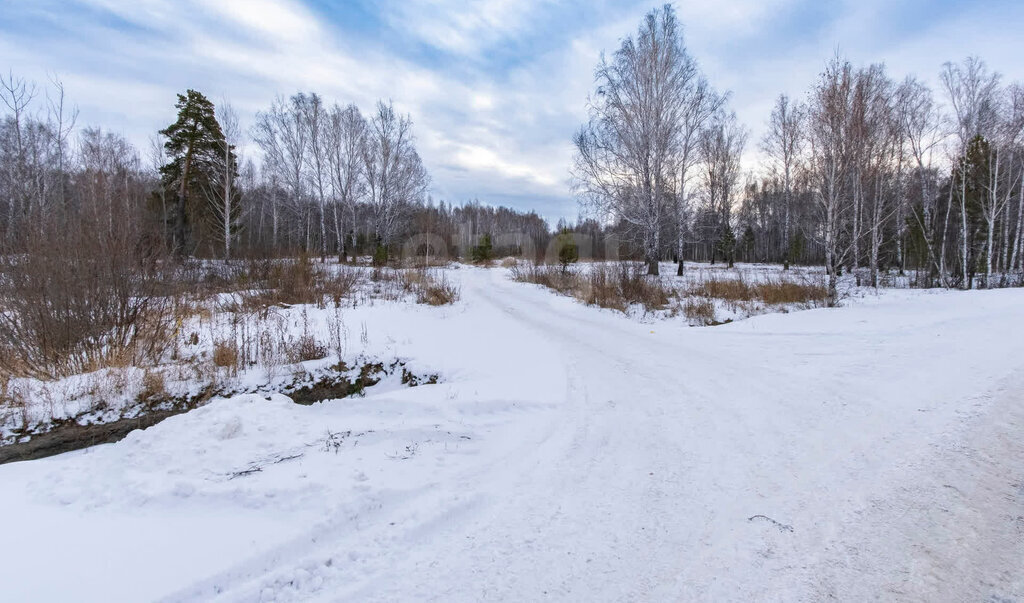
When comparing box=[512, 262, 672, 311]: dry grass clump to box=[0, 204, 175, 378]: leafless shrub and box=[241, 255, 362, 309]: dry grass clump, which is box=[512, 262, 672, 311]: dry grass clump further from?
box=[0, 204, 175, 378]: leafless shrub

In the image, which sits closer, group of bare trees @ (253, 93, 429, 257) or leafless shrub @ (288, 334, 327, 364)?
leafless shrub @ (288, 334, 327, 364)

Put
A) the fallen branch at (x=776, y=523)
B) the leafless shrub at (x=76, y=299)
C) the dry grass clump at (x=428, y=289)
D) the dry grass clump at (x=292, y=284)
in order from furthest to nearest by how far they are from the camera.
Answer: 1. the dry grass clump at (x=428, y=289)
2. the dry grass clump at (x=292, y=284)
3. the leafless shrub at (x=76, y=299)
4. the fallen branch at (x=776, y=523)

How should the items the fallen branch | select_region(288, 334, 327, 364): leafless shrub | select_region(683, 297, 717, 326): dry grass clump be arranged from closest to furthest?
the fallen branch → select_region(288, 334, 327, 364): leafless shrub → select_region(683, 297, 717, 326): dry grass clump

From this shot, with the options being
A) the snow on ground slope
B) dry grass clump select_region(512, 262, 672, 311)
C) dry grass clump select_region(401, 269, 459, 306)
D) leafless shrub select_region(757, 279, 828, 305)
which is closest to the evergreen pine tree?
dry grass clump select_region(401, 269, 459, 306)

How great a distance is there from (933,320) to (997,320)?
99cm

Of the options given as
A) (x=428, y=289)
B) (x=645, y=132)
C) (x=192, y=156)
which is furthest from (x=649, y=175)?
(x=192, y=156)

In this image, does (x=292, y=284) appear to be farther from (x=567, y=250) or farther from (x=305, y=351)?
(x=567, y=250)

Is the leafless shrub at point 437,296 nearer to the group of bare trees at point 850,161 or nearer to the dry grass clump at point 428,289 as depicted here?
the dry grass clump at point 428,289

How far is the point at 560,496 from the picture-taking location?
8.77ft

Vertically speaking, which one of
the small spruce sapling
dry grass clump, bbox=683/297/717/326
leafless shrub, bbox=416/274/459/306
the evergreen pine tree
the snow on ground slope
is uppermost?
the evergreen pine tree

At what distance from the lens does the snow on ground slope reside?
1.97m

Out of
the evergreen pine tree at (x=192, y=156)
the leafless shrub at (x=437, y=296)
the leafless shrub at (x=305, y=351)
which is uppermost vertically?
the evergreen pine tree at (x=192, y=156)

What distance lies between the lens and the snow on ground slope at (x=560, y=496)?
6.46 feet

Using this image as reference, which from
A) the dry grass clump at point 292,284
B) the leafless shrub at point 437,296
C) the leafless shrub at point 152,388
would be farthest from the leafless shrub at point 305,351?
the leafless shrub at point 437,296
